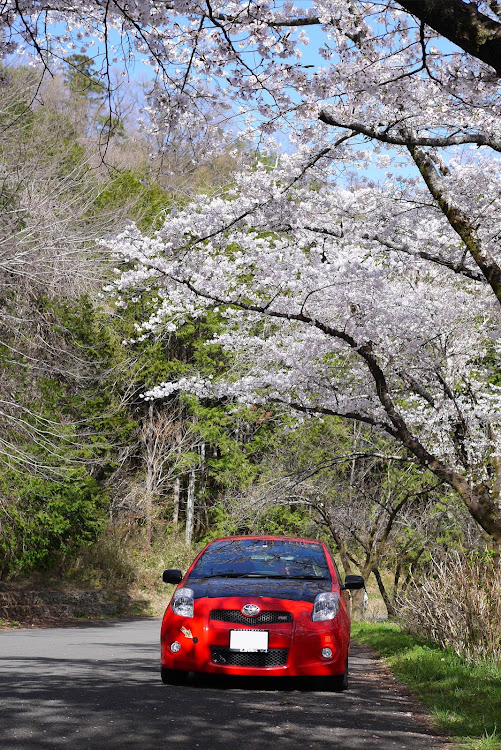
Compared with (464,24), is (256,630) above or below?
below

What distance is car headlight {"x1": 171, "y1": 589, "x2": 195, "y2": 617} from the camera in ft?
24.7

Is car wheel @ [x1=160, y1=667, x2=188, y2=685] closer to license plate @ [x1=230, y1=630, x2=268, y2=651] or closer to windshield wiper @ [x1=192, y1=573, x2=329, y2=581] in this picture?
license plate @ [x1=230, y1=630, x2=268, y2=651]

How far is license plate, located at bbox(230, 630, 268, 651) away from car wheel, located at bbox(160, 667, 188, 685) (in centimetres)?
58

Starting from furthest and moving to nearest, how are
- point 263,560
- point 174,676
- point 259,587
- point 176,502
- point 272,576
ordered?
point 176,502, point 263,560, point 272,576, point 259,587, point 174,676

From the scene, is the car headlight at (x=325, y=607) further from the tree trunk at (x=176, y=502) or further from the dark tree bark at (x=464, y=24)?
the tree trunk at (x=176, y=502)

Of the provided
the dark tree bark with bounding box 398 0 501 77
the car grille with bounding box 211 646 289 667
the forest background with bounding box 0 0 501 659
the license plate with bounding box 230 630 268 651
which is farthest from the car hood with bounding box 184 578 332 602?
the dark tree bark with bounding box 398 0 501 77

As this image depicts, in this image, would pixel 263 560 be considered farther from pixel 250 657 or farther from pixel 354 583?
pixel 250 657

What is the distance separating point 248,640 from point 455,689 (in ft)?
6.72

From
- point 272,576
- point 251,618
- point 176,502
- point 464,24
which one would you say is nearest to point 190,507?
point 176,502

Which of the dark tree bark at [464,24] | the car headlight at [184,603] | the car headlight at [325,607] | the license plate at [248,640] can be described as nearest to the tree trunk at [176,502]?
the car headlight at [184,603]

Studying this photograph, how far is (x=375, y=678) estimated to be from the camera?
31.9 ft

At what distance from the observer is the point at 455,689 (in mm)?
7738

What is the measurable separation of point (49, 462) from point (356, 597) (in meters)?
12.1

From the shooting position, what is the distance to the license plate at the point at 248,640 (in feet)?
23.7
